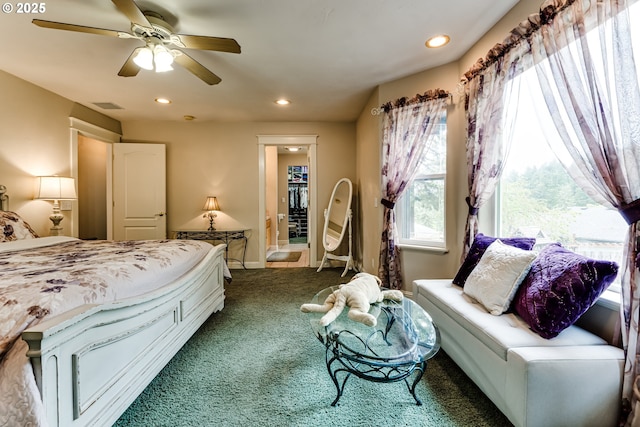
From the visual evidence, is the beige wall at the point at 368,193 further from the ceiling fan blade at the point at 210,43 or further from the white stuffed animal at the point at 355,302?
the ceiling fan blade at the point at 210,43

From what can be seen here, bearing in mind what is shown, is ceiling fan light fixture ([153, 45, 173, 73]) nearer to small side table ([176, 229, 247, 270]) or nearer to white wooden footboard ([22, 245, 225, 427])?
white wooden footboard ([22, 245, 225, 427])

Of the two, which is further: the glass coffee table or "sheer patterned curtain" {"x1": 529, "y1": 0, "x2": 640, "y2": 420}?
the glass coffee table

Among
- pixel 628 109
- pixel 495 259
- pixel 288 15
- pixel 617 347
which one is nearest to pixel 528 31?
pixel 628 109

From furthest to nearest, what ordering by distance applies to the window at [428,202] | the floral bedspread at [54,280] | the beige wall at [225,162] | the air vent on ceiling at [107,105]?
the beige wall at [225,162] < the air vent on ceiling at [107,105] < the window at [428,202] < the floral bedspread at [54,280]

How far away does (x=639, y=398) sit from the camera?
1101 millimetres

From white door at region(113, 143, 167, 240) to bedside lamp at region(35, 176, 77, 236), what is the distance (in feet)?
3.62

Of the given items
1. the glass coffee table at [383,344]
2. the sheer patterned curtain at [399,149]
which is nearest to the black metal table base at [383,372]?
the glass coffee table at [383,344]

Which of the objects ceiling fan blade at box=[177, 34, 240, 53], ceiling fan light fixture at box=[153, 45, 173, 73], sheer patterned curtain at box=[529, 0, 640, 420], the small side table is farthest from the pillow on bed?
sheer patterned curtain at box=[529, 0, 640, 420]

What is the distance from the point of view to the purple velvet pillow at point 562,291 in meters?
1.27

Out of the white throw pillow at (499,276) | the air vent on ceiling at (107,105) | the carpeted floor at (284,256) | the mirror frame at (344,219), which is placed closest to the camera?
the white throw pillow at (499,276)

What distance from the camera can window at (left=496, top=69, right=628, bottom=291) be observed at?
1.52m

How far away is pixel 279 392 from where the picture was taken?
1.56m

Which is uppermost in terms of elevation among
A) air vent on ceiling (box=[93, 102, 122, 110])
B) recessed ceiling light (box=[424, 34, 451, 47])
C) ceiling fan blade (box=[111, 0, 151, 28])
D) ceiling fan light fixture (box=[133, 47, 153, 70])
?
recessed ceiling light (box=[424, 34, 451, 47])

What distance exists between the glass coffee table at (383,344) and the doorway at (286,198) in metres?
2.87
